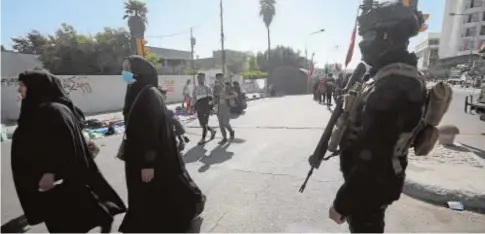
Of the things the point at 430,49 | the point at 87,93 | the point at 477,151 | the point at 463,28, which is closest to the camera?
the point at 477,151

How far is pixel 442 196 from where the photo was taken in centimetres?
348

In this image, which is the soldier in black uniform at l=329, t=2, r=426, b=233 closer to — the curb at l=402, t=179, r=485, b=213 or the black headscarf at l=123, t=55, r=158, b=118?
the black headscarf at l=123, t=55, r=158, b=118

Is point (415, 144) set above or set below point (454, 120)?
above

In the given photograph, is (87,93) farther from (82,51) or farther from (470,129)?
(470,129)

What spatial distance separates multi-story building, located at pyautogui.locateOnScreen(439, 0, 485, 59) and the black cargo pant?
212 feet

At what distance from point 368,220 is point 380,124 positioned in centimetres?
58

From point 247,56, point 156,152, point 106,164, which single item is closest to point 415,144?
point 156,152

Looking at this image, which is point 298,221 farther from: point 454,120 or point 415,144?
point 454,120

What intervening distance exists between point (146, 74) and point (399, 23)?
1.94m

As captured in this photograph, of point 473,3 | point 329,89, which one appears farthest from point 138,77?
point 473,3

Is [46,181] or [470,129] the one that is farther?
[470,129]

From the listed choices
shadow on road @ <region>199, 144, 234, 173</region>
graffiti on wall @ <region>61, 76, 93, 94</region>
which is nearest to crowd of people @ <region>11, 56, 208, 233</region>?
shadow on road @ <region>199, 144, 234, 173</region>

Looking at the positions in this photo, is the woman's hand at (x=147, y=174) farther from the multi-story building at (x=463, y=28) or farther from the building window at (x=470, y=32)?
the building window at (x=470, y=32)

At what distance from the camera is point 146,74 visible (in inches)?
101
